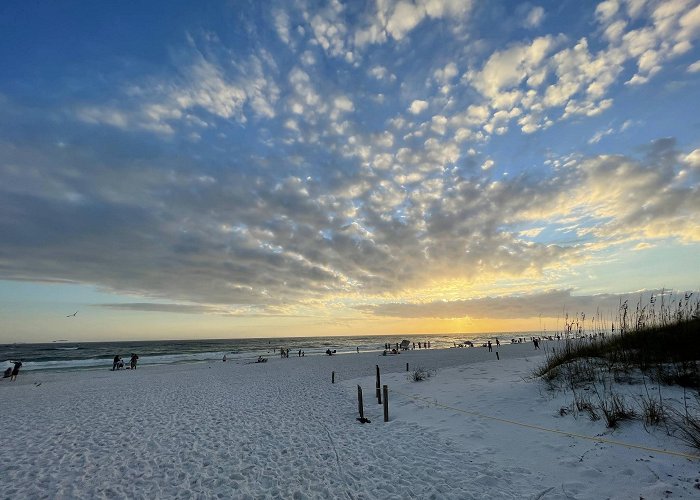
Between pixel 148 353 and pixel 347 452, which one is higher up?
pixel 148 353

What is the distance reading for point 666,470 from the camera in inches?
230

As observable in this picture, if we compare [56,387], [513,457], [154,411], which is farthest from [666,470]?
[56,387]

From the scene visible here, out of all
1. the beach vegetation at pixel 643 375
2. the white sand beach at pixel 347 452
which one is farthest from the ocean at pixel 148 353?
the beach vegetation at pixel 643 375

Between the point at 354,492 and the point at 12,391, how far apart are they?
2777cm

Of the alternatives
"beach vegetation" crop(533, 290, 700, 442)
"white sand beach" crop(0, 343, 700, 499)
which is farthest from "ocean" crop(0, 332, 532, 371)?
"beach vegetation" crop(533, 290, 700, 442)

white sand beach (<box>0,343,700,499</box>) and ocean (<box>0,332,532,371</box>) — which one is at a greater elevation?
ocean (<box>0,332,532,371</box>)

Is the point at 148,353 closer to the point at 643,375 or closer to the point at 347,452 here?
the point at 347,452

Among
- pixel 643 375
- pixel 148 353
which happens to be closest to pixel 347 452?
pixel 643 375

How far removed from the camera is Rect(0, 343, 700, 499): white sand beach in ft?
21.7

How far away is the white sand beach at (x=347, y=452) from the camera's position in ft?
21.7

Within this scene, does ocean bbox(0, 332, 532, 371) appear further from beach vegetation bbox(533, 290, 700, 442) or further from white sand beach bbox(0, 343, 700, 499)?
beach vegetation bbox(533, 290, 700, 442)

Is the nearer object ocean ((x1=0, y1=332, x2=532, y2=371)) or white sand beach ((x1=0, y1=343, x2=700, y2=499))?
white sand beach ((x1=0, y1=343, x2=700, y2=499))

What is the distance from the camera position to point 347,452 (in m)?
9.52

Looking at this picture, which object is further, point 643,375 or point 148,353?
point 148,353
